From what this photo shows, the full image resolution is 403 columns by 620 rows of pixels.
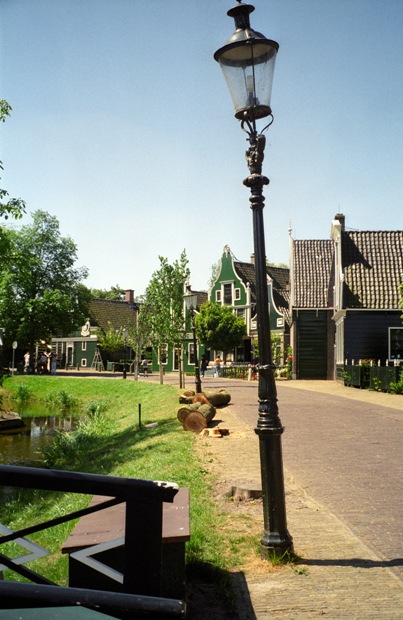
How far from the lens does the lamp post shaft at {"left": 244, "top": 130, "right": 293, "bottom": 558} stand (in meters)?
4.82

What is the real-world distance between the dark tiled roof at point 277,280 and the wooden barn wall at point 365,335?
17986mm

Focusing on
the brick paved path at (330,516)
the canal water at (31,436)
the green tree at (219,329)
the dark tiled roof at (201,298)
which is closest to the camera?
the brick paved path at (330,516)

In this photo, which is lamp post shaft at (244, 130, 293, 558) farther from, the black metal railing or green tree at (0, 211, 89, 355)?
green tree at (0, 211, 89, 355)

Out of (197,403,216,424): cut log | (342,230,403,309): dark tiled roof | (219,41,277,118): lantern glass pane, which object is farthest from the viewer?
(342,230,403,309): dark tiled roof

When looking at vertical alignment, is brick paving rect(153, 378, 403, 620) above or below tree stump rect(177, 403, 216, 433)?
below

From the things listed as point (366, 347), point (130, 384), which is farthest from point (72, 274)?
point (366, 347)

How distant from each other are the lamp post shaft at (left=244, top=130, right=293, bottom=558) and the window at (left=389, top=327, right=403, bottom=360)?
22.0 meters

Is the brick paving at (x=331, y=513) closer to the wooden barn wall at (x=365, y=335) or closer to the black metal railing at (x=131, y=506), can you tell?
the black metal railing at (x=131, y=506)

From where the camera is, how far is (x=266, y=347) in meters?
5.01

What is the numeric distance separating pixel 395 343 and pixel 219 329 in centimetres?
1952

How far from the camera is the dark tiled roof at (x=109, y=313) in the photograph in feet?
217

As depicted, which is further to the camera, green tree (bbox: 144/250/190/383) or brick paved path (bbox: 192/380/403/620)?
green tree (bbox: 144/250/190/383)

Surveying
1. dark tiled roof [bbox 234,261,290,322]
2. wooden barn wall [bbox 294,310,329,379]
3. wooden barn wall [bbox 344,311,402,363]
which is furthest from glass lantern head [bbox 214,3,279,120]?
dark tiled roof [bbox 234,261,290,322]

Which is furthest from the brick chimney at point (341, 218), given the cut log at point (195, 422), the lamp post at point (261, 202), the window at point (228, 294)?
the lamp post at point (261, 202)
